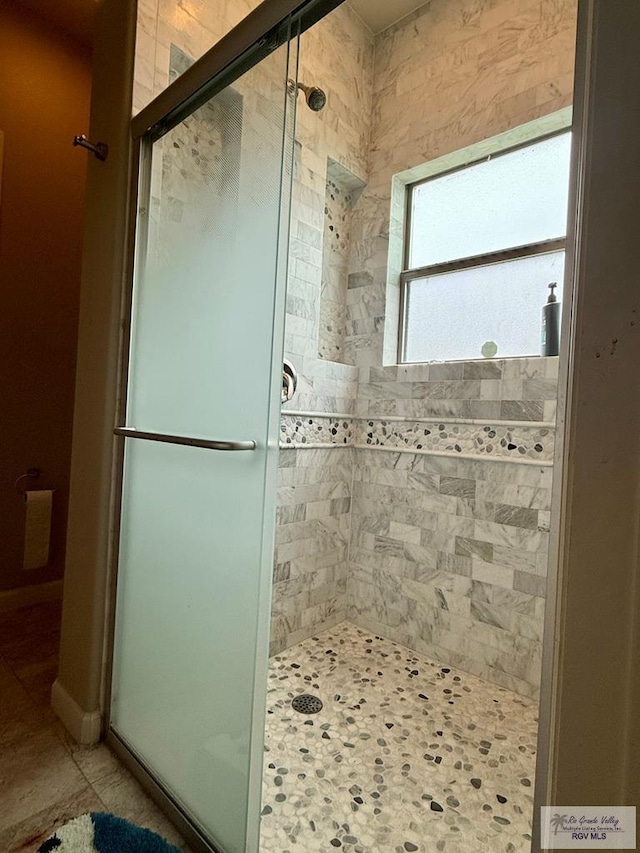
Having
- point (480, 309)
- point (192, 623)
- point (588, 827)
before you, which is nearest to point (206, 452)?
point (192, 623)

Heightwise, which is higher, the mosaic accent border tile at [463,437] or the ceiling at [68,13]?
the ceiling at [68,13]

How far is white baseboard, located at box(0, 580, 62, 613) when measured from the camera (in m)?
2.22

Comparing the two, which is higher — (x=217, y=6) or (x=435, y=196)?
(x=217, y=6)

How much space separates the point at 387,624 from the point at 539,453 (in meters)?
1.15

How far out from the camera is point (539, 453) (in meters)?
1.79

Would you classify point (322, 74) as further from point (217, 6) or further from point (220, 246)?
point (220, 246)

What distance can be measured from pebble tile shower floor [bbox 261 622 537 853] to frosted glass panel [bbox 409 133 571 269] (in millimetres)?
1981

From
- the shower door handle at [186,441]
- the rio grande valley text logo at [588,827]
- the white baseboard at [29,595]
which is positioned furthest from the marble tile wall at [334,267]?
the rio grande valley text logo at [588,827]

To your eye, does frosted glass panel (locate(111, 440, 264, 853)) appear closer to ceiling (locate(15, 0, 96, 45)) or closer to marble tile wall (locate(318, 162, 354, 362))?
marble tile wall (locate(318, 162, 354, 362))

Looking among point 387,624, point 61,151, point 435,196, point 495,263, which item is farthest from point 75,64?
point 387,624

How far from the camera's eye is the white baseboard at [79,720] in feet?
4.39

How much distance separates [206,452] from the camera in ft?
3.46

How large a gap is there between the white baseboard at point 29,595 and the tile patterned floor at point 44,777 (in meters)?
0.63

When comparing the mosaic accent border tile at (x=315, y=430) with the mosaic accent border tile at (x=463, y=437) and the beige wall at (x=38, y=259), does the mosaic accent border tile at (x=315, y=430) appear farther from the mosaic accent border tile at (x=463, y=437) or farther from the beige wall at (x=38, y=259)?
the beige wall at (x=38, y=259)
